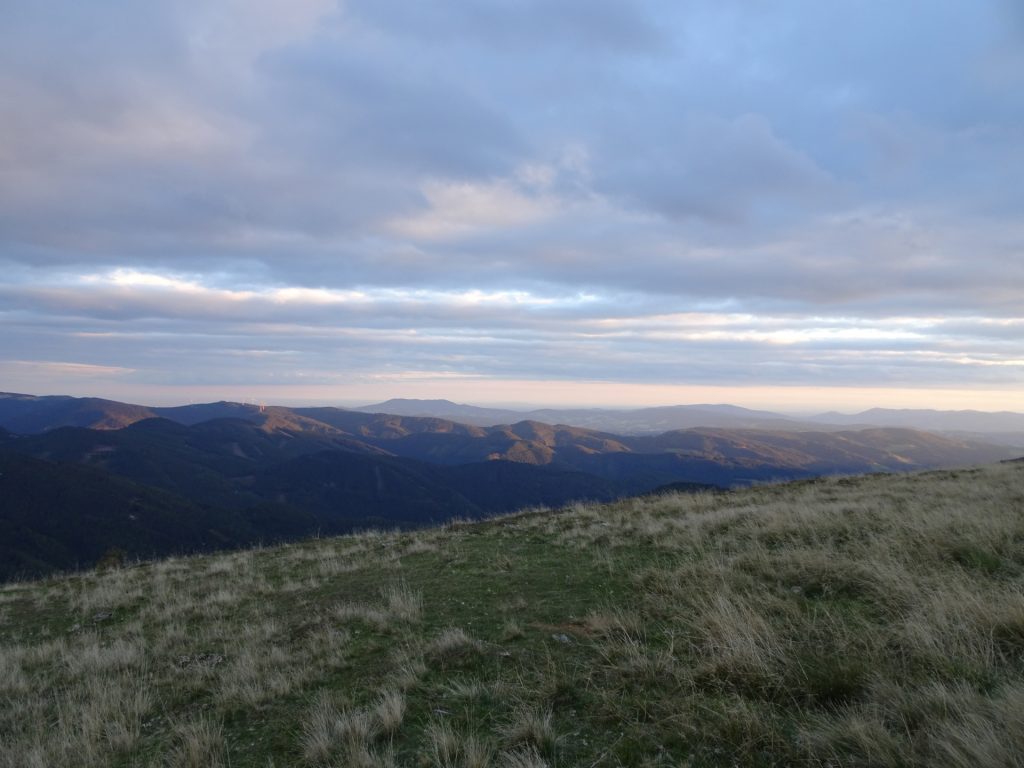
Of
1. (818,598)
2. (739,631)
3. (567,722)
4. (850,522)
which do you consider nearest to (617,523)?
(850,522)

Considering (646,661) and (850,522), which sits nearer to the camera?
(646,661)

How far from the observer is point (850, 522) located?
32.6 ft

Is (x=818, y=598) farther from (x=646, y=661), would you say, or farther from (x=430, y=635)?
(x=430, y=635)

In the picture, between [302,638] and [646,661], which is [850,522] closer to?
[646,661]

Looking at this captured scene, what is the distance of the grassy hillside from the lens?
3898mm

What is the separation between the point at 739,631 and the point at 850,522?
20.0 feet

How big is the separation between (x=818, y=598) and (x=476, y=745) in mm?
4632

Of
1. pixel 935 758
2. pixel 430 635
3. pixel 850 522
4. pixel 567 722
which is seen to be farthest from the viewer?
pixel 850 522

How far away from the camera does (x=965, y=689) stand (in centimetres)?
367

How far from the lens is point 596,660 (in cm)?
550

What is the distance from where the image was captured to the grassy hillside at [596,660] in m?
3.90

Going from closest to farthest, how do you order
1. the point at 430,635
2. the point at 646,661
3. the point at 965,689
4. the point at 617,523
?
the point at 965,689, the point at 646,661, the point at 430,635, the point at 617,523

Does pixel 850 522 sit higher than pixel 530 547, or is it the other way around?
pixel 850 522

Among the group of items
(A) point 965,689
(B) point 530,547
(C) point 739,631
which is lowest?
(B) point 530,547
